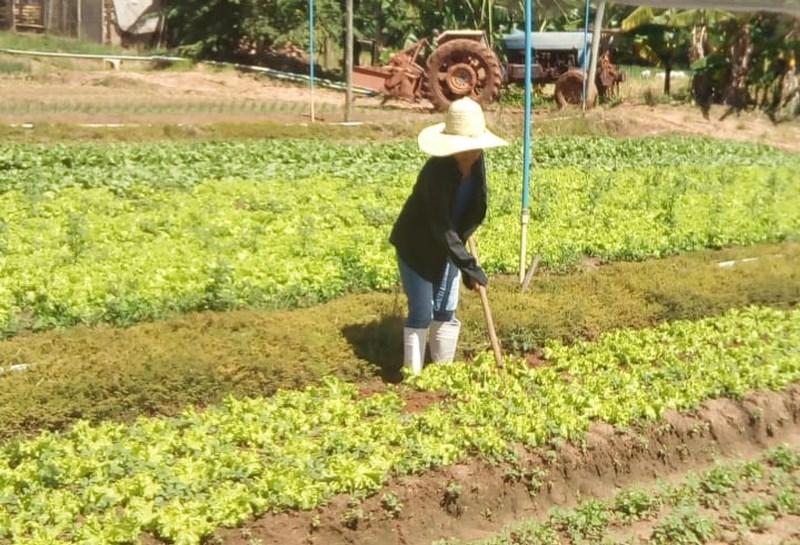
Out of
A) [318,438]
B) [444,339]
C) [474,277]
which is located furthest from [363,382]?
[318,438]

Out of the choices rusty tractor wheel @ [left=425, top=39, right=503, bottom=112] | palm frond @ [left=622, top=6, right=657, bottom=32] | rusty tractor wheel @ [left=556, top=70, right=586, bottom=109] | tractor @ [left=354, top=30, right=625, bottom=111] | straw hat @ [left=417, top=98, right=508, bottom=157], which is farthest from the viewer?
palm frond @ [left=622, top=6, right=657, bottom=32]

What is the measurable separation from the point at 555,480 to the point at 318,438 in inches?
51.9

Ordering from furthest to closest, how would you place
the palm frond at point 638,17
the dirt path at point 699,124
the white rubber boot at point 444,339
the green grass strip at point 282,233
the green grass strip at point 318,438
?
the palm frond at point 638,17, the dirt path at point 699,124, the green grass strip at point 282,233, the white rubber boot at point 444,339, the green grass strip at point 318,438

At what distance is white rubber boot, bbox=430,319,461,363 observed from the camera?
7730 millimetres

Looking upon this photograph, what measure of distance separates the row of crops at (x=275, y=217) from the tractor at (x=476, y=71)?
664cm

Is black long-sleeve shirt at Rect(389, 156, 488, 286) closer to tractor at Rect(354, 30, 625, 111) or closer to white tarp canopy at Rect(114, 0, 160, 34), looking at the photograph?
tractor at Rect(354, 30, 625, 111)

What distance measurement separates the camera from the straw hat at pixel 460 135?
23.2ft

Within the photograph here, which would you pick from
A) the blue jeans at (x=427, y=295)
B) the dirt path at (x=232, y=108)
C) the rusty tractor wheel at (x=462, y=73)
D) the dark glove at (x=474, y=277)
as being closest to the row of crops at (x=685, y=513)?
the dark glove at (x=474, y=277)

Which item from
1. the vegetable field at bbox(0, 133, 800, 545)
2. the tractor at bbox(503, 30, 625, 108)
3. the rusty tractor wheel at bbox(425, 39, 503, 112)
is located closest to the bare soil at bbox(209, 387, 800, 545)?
the vegetable field at bbox(0, 133, 800, 545)

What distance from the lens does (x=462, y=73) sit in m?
25.3

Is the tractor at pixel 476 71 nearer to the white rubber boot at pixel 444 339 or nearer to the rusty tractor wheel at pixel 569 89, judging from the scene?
the rusty tractor wheel at pixel 569 89

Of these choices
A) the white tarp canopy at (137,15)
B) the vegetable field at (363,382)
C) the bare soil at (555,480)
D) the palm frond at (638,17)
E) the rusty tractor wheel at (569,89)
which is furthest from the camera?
the white tarp canopy at (137,15)

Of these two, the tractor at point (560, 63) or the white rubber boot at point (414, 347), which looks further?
the tractor at point (560, 63)

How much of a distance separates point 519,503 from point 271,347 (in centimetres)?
214
